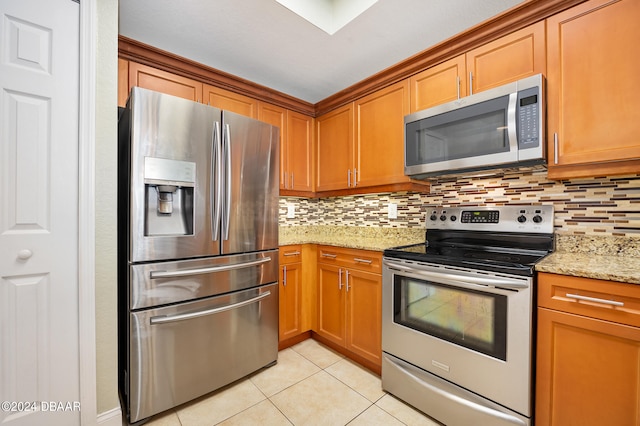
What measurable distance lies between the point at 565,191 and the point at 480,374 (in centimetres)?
116

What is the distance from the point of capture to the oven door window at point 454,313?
4.40 feet

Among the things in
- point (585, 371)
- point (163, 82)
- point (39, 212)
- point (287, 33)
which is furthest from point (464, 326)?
point (163, 82)

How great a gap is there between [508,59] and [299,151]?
175 centimetres

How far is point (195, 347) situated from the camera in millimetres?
1677

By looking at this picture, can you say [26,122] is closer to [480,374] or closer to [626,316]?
[480,374]

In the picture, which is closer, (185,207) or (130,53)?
(185,207)

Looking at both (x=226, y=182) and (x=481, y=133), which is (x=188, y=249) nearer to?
(x=226, y=182)

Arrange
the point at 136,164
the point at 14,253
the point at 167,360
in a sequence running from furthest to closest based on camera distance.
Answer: the point at 167,360
the point at 136,164
the point at 14,253

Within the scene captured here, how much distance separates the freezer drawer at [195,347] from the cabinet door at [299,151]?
3.57ft

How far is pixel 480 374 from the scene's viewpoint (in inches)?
54.3

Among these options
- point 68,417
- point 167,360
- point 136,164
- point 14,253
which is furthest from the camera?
point 167,360

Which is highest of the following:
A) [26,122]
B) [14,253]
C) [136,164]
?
[26,122]

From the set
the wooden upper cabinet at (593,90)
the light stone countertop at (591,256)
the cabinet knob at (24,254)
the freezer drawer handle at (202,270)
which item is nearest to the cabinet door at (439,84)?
the wooden upper cabinet at (593,90)

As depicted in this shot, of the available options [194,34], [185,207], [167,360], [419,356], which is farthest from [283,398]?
[194,34]
